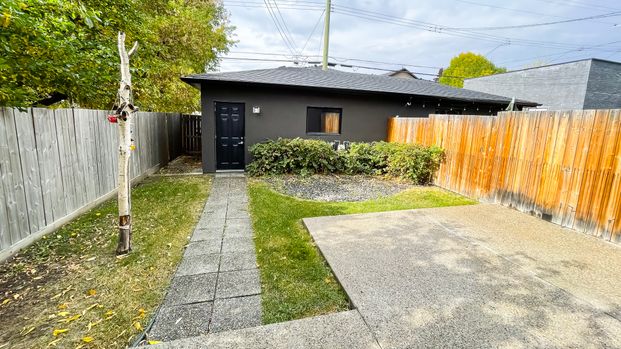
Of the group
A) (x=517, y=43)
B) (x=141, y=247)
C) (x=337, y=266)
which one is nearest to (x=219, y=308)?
(x=337, y=266)

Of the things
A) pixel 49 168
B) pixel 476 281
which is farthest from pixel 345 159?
pixel 49 168

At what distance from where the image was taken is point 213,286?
272cm

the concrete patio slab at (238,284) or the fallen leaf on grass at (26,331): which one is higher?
the concrete patio slab at (238,284)

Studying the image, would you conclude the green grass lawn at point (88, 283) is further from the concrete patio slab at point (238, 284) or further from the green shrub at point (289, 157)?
the green shrub at point (289, 157)

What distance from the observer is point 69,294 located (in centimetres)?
253

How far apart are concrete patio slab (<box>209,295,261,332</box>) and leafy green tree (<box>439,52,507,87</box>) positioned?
34.4 metres

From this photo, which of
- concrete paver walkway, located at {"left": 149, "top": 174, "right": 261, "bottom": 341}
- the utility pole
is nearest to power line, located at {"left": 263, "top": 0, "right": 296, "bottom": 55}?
the utility pole

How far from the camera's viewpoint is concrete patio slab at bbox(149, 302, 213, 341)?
2066 mm

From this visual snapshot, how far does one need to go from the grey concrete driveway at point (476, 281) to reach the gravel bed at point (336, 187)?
5.74 ft

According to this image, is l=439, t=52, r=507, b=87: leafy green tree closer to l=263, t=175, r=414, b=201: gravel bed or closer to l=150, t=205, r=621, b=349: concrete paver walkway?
l=263, t=175, r=414, b=201: gravel bed

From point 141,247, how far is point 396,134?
329 inches

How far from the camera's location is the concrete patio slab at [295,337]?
1916 mm

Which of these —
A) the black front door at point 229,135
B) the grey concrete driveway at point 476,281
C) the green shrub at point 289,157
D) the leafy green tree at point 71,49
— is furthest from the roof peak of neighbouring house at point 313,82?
the grey concrete driveway at point 476,281

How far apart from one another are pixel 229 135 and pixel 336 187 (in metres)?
3.85
